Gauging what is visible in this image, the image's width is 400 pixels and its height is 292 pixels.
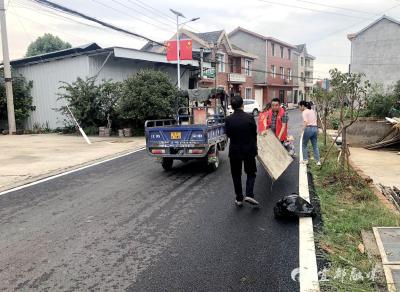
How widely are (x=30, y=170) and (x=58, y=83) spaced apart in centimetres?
1414

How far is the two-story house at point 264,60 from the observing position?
169ft

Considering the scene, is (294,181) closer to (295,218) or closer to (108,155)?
(295,218)

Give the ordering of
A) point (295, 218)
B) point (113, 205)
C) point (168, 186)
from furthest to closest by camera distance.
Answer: point (168, 186)
point (113, 205)
point (295, 218)

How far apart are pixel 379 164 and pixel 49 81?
19.7m

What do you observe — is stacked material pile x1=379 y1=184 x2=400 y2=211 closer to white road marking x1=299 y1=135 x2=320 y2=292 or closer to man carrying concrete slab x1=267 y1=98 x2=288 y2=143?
white road marking x1=299 y1=135 x2=320 y2=292

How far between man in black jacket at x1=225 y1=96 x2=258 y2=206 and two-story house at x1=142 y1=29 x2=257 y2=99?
82.0 feet

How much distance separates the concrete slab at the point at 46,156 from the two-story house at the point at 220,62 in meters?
16.3

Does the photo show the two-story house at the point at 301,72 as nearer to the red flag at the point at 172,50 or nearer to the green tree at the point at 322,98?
the red flag at the point at 172,50

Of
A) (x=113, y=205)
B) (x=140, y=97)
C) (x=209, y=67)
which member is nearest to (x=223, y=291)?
(x=113, y=205)

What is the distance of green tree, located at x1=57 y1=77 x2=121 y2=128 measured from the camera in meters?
20.7

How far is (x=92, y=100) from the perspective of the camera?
20.8m

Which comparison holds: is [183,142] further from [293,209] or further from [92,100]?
[92,100]

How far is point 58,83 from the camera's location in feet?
77.0

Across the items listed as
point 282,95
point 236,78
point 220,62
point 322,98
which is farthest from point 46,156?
point 282,95
